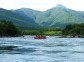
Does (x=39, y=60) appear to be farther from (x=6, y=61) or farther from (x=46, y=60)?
(x=6, y=61)

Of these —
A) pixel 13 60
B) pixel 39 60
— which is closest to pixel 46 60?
pixel 39 60

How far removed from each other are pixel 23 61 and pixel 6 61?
2769 millimetres

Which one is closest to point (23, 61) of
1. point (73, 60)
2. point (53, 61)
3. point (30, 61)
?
point (30, 61)

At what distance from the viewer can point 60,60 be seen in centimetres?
6028

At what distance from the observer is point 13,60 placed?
60688 mm

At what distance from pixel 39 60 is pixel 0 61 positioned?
6899 millimetres

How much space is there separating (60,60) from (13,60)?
312 inches

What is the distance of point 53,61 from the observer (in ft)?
192

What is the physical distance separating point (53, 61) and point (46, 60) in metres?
2.43

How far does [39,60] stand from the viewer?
60969 millimetres

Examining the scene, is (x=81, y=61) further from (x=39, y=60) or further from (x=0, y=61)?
(x=0, y=61)

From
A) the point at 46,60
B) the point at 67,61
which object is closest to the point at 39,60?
the point at 46,60

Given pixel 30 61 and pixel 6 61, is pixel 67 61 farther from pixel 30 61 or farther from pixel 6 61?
pixel 6 61

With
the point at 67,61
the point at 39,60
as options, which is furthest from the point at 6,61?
the point at 67,61
